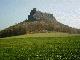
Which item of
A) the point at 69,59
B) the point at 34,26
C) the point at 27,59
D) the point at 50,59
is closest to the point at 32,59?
the point at 27,59

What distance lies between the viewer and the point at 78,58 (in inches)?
838

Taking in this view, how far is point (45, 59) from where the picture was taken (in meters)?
22.5

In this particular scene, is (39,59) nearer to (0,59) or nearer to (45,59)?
Answer: (45,59)

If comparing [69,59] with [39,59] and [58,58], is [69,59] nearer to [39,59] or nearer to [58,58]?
[58,58]

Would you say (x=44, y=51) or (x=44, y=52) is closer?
(x=44, y=52)

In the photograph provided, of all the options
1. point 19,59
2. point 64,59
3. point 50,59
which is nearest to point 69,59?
point 64,59

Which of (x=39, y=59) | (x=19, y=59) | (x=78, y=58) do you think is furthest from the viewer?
(x=19, y=59)

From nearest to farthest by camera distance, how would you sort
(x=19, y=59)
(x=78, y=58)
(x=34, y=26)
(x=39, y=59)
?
(x=78, y=58)
(x=39, y=59)
(x=19, y=59)
(x=34, y=26)

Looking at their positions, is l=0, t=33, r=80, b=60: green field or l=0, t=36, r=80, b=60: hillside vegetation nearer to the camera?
l=0, t=36, r=80, b=60: hillside vegetation

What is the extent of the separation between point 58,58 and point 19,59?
4.66 metres

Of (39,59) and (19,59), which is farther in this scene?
(19,59)

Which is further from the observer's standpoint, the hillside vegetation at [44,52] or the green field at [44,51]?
the green field at [44,51]

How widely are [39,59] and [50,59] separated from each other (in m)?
1.41

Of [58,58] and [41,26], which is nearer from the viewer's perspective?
[58,58]
